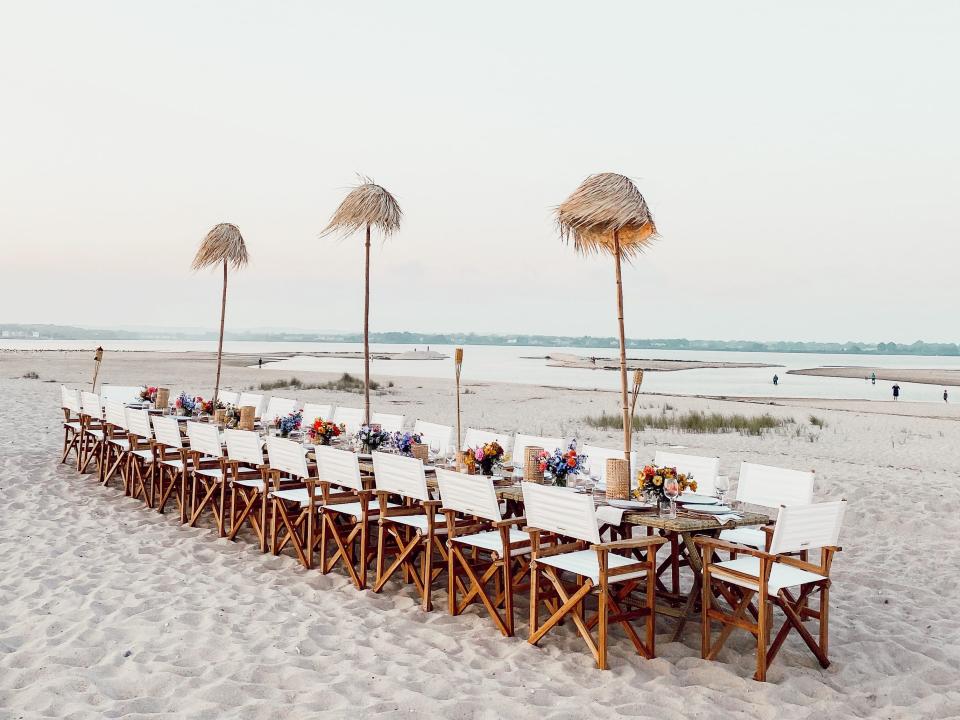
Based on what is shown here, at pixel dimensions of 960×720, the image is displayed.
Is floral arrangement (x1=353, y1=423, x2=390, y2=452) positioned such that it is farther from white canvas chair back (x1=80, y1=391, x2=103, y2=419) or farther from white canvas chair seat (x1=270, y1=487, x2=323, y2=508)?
white canvas chair back (x1=80, y1=391, x2=103, y2=419)

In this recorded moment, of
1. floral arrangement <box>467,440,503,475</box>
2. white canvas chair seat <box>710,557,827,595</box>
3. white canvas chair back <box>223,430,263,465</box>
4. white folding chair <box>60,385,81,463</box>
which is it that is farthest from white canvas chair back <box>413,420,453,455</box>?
white folding chair <box>60,385,81,463</box>

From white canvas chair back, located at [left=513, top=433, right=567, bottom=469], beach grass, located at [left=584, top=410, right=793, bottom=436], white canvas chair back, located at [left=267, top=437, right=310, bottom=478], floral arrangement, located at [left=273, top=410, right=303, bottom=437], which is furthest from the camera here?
beach grass, located at [left=584, top=410, right=793, bottom=436]

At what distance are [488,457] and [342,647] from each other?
1.66 meters

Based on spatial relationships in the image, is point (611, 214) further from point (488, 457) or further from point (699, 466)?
point (699, 466)

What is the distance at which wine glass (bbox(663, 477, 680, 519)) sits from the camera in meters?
4.23

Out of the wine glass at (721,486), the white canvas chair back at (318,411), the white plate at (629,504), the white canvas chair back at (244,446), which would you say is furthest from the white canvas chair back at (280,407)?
the white plate at (629,504)

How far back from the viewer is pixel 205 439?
6.65 meters

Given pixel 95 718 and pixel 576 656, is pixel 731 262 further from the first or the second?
pixel 95 718

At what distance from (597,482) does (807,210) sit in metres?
19.9

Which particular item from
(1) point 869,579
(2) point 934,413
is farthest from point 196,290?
(1) point 869,579

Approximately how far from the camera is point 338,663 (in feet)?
12.8

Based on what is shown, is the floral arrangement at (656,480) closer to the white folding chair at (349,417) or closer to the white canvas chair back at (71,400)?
the white folding chair at (349,417)

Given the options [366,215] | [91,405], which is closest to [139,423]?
[91,405]

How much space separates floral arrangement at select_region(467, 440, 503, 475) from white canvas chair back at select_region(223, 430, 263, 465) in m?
1.82
